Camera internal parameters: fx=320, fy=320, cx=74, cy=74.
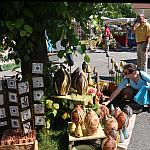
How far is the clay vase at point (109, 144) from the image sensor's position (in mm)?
3080

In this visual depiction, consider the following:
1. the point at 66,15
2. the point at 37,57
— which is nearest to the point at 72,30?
the point at 66,15

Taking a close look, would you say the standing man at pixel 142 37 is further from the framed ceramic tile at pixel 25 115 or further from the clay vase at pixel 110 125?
the framed ceramic tile at pixel 25 115

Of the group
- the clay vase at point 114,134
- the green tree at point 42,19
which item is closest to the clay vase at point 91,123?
the clay vase at point 114,134

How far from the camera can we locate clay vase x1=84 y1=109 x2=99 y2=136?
3095 millimetres

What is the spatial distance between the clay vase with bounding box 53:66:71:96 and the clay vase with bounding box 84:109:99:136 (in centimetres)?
52

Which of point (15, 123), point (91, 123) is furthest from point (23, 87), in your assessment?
point (91, 123)

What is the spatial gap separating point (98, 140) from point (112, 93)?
123 centimetres

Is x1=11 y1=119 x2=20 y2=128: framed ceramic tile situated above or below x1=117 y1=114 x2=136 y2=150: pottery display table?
above

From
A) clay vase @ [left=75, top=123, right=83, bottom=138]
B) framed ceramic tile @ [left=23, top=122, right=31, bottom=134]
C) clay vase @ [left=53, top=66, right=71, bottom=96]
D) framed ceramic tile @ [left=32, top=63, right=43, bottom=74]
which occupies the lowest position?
clay vase @ [left=75, top=123, right=83, bottom=138]

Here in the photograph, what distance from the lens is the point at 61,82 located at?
3541 mm

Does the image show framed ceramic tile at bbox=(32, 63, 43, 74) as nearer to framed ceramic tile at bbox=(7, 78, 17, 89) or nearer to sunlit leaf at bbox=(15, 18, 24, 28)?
framed ceramic tile at bbox=(7, 78, 17, 89)

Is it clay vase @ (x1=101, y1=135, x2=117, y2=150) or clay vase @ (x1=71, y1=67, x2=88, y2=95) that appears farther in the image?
clay vase @ (x1=71, y1=67, x2=88, y2=95)

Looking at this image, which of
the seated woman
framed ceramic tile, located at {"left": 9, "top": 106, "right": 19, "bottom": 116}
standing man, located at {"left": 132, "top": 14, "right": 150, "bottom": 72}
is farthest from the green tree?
standing man, located at {"left": 132, "top": 14, "right": 150, "bottom": 72}

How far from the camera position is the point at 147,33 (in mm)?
6000
